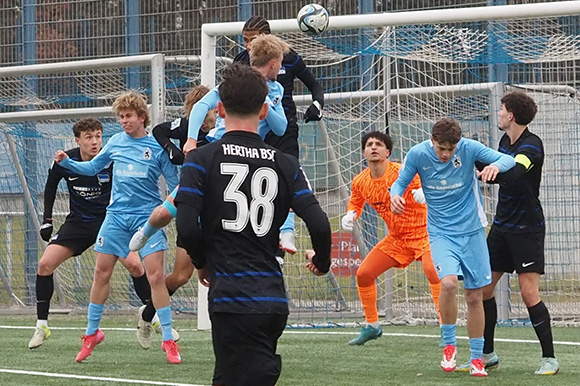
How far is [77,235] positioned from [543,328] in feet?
13.5

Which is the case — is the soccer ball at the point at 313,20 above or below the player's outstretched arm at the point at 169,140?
above

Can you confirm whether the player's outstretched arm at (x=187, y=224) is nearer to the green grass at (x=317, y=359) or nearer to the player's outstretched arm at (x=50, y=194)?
the green grass at (x=317, y=359)

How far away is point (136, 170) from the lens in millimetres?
8391

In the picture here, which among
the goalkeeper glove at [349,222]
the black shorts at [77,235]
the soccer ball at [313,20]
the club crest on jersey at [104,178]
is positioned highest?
the soccer ball at [313,20]

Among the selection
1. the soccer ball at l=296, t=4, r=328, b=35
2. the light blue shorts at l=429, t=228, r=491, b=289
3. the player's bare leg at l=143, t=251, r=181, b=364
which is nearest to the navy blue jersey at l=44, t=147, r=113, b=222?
the player's bare leg at l=143, t=251, r=181, b=364

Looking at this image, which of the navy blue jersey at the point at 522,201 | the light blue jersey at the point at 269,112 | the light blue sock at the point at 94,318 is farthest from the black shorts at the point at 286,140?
the light blue sock at the point at 94,318

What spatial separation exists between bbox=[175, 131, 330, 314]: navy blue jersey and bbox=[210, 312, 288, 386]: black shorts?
0.04 metres

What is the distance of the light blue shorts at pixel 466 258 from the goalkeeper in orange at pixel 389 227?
5.82ft

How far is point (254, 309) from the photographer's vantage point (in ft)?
14.3

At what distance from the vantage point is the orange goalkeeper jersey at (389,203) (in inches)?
369

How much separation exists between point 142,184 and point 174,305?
479 centimetres

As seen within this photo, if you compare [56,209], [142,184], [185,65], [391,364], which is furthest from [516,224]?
[56,209]

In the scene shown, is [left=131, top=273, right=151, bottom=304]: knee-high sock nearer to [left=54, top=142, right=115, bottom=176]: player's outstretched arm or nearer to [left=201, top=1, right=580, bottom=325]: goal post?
[left=54, top=142, right=115, bottom=176]: player's outstretched arm

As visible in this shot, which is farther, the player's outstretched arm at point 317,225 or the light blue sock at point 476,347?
the light blue sock at point 476,347
